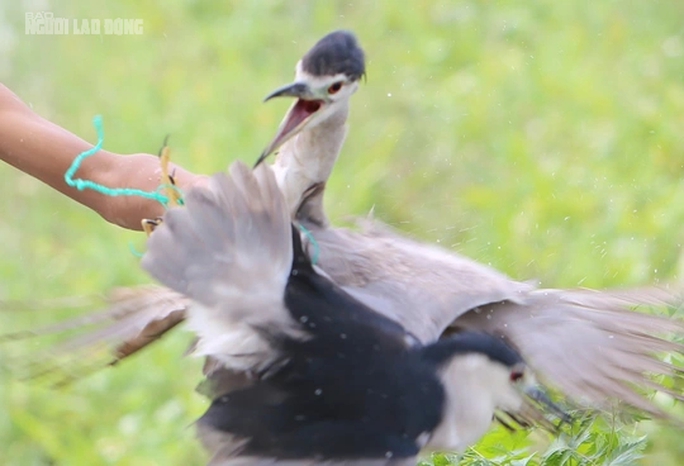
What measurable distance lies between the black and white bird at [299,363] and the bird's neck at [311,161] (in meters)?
0.61

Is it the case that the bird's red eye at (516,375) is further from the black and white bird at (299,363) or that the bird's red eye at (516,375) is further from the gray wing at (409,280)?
the gray wing at (409,280)

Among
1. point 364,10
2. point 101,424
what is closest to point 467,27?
point 364,10

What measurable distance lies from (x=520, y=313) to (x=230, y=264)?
750 millimetres

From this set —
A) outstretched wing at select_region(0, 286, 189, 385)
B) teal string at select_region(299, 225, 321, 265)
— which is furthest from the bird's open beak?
outstretched wing at select_region(0, 286, 189, 385)

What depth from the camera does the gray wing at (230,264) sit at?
2279 millimetres

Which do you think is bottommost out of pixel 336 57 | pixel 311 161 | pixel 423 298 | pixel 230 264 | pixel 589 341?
pixel 589 341

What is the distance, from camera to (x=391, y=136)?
6004mm

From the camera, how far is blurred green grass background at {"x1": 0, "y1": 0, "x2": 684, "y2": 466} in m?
4.55

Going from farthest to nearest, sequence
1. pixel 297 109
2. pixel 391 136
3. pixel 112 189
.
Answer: pixel 391 136, pixel 297 109, pixel 112 189

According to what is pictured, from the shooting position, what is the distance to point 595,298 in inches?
114

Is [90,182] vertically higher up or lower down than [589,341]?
higher up

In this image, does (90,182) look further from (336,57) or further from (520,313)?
(520,313)

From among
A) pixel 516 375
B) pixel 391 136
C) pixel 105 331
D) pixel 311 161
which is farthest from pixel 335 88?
pixel 391 136

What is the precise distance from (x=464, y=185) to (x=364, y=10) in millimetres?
1672
